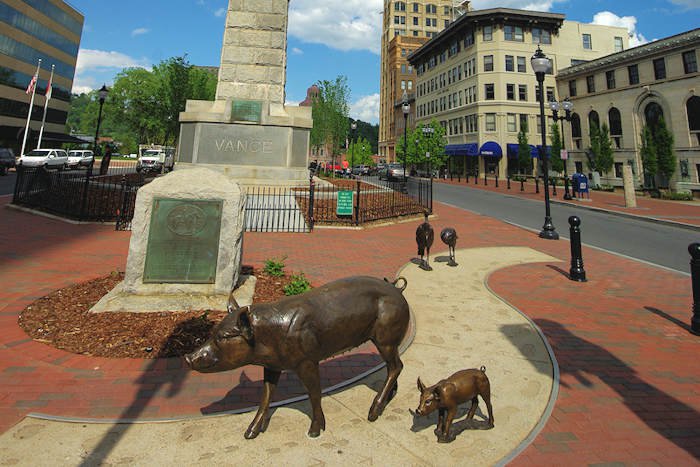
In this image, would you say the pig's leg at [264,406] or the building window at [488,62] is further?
the building window at [488,62]

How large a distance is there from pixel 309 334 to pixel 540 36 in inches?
2338

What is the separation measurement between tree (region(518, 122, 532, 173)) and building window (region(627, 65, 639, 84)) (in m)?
11.5

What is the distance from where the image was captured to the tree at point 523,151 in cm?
4378

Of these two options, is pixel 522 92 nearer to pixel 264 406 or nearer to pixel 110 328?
pixel 110 328

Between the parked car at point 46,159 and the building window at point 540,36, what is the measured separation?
188ft

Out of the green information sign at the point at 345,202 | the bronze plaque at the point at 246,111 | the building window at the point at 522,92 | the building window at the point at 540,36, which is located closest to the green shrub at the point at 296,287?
the green information sign at the point at 345,202

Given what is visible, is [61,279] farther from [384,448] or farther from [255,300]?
[384,448]

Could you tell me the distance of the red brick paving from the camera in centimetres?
297

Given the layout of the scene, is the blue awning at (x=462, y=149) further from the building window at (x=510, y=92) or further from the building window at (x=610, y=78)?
the building window at (x=610, y=78)

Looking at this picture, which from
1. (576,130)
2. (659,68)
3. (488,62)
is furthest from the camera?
(488,62)

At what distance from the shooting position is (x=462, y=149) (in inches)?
1950

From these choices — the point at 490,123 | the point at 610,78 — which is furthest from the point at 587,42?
the point at 490,123

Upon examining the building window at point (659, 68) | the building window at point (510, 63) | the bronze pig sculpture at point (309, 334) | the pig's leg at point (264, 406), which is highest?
the building window at point (510, 63)

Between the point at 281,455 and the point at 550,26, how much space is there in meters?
61.4
